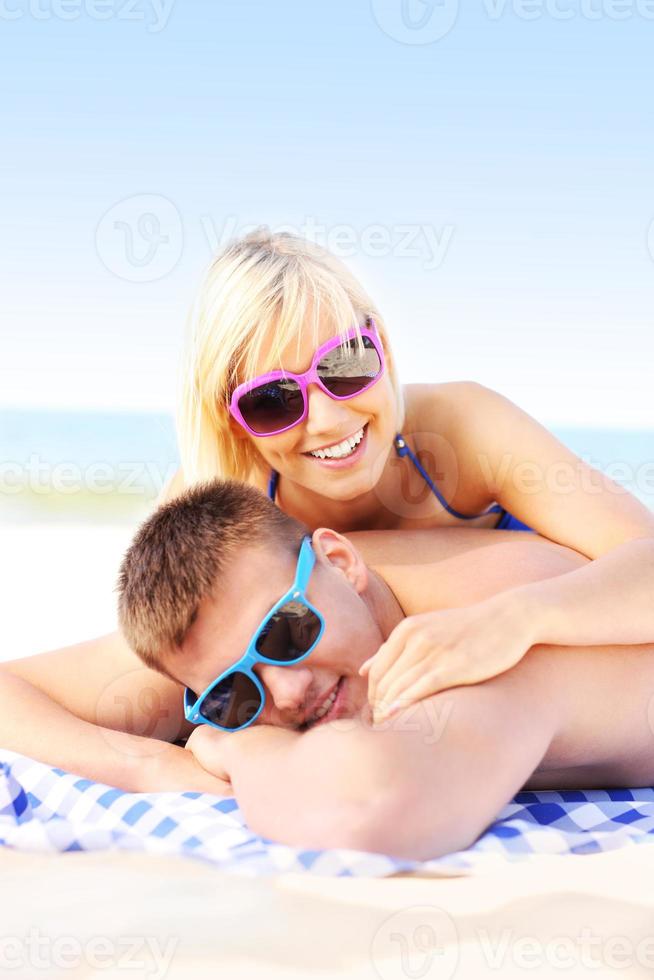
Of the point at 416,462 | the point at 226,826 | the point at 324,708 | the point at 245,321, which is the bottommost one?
the point at 226,826

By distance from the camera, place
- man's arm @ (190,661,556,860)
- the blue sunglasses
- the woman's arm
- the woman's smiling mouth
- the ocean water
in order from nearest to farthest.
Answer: man's arm @ (190,661,556,860), the blue sunglasses, the woman's arm, the woman's smiling mouth, the ocean water

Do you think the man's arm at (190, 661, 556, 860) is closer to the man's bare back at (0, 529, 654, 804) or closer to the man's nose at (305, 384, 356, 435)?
the man's bare back at (0, 529, 654, 804)

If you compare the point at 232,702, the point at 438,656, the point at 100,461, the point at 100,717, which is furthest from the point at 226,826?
the point at 100,461

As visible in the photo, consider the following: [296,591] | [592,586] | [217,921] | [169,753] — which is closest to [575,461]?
[592,586]

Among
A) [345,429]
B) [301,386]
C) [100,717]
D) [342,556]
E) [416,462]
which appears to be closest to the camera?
[342,556]

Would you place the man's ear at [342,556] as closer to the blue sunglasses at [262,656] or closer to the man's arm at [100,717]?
the blue sunglasses at [262,656]

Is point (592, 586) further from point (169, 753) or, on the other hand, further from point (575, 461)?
point (169, 753)

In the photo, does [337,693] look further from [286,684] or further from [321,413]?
[321,413]

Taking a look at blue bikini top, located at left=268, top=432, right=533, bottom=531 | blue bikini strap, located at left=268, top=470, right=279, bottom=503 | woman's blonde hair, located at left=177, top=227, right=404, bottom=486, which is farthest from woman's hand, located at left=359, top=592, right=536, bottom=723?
blue bikini strap, located at left=268, top=470, right=279, bottom=503

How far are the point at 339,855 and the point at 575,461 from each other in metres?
1.44

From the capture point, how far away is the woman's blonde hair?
252 centimetres

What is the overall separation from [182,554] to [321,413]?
0.74 meters

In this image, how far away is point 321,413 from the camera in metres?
2.52

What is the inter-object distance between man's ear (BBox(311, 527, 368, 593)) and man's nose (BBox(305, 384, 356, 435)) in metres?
0.48
